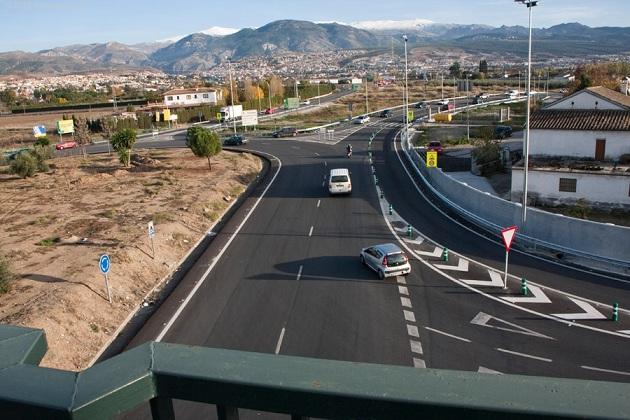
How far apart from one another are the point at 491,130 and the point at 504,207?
42798 millimetres

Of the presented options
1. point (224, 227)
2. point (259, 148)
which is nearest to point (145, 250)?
point (224, 227)

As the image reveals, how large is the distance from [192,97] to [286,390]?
12139 centimetres

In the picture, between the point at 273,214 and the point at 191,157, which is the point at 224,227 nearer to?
the point at 273,214

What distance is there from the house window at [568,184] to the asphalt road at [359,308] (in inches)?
290

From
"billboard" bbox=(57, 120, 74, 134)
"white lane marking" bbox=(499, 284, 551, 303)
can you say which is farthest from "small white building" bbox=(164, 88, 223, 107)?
"white lane marking" bbox=(499, 284, 551, 303)

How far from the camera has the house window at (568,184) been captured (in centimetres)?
3167

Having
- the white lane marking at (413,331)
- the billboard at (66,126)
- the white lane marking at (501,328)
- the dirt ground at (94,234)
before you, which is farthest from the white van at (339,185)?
the billboard at (66,126)

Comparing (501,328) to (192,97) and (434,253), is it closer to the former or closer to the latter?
(434,253)

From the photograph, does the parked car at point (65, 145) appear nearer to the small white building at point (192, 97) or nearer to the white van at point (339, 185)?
Result: the small white building at point (192, 97)

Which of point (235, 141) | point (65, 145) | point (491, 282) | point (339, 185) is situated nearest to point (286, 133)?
point (235, 141)

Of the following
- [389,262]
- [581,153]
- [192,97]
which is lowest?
[389,262]

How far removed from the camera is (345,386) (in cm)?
192

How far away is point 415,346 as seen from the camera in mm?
15750

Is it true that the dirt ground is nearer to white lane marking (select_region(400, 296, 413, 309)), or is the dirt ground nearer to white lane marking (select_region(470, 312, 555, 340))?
white lane marking (select_region(400, 296, 413, 309))
